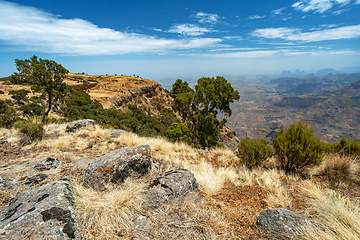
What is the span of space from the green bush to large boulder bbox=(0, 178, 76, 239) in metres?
6.59

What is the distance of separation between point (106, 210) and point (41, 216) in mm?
1033

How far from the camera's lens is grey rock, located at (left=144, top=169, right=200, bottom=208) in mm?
3652

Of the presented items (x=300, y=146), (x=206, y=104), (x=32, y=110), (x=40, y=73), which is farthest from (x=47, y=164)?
(x=32, y=110)

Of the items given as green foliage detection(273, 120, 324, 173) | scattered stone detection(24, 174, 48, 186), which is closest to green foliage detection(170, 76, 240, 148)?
green foliage detection(273, 120, 324, 173)

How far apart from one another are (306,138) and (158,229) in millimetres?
6437

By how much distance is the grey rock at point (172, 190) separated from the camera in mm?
3652

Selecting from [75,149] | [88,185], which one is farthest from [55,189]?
[75,149]

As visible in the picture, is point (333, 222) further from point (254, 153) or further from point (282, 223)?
point (254, 153)

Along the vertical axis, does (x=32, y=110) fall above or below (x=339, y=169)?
below

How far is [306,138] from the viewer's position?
6.23 m

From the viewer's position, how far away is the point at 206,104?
16828 mm

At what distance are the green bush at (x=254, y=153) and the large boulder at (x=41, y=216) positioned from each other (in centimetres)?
659

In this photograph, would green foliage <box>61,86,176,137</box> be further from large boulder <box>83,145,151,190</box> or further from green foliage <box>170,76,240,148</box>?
large boulder <box>83,145,151,190</box>

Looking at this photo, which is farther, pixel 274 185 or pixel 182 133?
pixel 182 133
